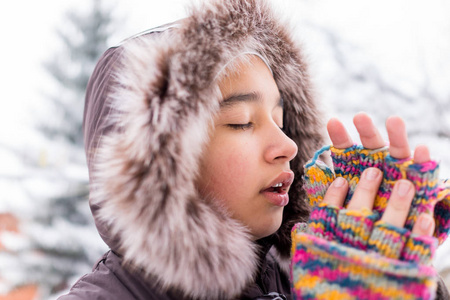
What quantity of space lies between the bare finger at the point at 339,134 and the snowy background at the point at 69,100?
5.68 feet

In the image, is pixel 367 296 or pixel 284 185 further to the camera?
pixel 284 185

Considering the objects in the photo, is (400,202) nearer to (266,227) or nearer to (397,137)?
(397,137)

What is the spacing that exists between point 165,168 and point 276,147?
30 centimetres

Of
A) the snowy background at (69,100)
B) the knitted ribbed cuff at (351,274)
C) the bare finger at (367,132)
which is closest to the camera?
the knitted ribbed cuff at (351,274)

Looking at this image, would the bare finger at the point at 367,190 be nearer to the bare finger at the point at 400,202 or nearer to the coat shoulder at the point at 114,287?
the bare finger at the point at 400,202

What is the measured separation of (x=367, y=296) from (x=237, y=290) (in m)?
0.27

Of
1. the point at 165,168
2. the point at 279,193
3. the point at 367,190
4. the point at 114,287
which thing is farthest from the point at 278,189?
the point at 114,287

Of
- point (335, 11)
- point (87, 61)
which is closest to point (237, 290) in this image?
point (87, 61)

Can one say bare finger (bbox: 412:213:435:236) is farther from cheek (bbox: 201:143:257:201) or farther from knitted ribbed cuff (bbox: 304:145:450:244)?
cheek (bbox: 201:143:257:201)

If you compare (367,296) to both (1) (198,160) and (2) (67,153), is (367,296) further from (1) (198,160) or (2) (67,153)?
(2) (67,153)

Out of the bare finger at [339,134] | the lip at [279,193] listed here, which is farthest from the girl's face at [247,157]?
the bare finger at [339,134]

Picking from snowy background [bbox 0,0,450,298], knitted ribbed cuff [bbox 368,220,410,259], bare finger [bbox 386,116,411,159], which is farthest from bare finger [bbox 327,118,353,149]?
snowy background [bbox 0,0,450,298]

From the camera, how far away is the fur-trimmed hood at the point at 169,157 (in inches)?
29.7

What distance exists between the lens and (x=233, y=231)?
0.85 metres
